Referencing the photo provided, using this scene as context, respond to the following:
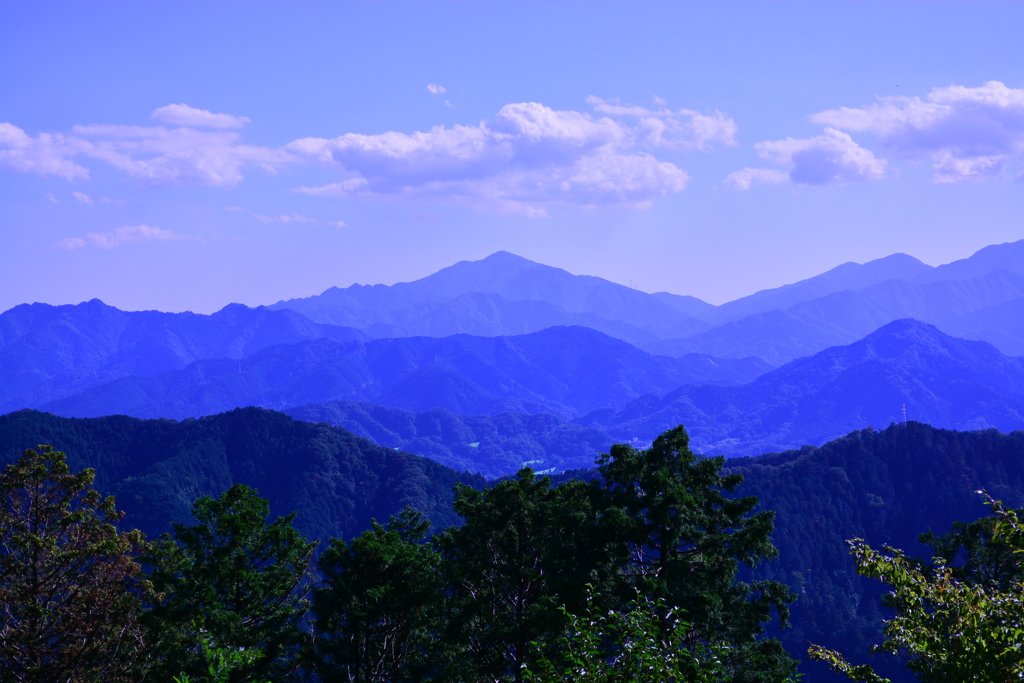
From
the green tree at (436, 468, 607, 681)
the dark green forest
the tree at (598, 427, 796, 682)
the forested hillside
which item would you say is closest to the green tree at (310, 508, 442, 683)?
the dark green forest

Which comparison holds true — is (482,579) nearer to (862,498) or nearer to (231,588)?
(231,588)

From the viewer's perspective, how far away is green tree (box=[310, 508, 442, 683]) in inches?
1155

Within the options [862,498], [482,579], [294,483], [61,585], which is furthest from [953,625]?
[294,483]

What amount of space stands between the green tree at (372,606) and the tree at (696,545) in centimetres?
797

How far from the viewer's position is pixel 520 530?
29.8 meters

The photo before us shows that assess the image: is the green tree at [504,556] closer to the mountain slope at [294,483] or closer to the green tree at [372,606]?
the green tree at [372,606]

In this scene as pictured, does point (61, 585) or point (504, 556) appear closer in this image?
point (504, 556)

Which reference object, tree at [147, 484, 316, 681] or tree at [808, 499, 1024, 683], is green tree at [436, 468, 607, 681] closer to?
A: tree at [147, 484, 316, 681]

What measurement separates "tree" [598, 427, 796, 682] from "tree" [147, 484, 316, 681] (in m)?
13.2

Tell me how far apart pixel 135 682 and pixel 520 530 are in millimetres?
14306

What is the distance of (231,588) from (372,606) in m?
5.42

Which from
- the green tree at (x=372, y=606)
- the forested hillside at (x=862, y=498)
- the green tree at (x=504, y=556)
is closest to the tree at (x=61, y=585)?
the green tree at (x=372, y=606)

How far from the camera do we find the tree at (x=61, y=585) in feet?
93.9

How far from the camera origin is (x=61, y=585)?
A: 101ft
